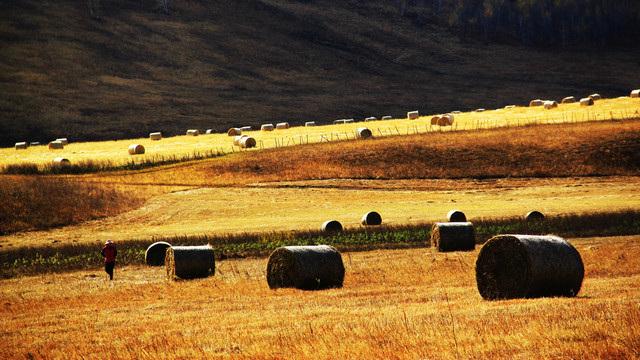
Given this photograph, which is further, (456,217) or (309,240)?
(456,217)

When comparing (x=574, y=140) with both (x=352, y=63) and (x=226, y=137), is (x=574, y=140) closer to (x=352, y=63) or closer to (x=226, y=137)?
(x=226, y=137)

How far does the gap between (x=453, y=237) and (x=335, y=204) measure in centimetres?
2019

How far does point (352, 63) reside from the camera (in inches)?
5719

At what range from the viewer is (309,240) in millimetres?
31688

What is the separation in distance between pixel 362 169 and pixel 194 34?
93.0m

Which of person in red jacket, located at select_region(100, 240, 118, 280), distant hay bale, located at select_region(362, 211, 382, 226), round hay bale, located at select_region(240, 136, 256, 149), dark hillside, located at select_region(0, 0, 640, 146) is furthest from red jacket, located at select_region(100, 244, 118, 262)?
dark hillside, located at select_region(0, 0, 640, 146)

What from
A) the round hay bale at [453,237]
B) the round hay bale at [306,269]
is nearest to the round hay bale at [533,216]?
the round hay bale at [453,237]

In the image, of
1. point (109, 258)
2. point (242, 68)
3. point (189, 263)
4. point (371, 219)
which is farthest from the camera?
point (242, 68)

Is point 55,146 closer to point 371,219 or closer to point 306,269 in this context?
point 371,219

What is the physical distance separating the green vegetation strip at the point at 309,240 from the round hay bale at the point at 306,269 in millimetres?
10085

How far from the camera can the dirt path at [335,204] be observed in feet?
127

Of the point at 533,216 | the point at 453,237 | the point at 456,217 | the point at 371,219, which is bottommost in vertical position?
the point at 533,216

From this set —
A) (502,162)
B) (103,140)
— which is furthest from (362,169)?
(103,140)

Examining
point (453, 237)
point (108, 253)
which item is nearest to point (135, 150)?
point (108, 253)
